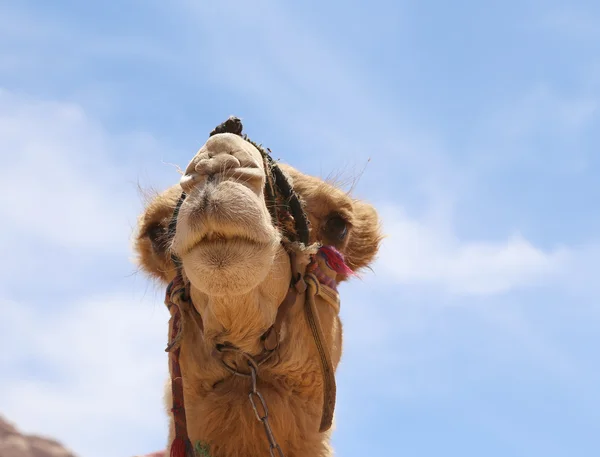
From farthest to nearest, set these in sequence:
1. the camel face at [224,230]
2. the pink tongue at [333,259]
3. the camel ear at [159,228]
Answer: the camel ear at [159,228] < the pink tongue at [333,259] < the camel face at [224,230]

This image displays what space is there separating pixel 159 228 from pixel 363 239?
1.21 metres

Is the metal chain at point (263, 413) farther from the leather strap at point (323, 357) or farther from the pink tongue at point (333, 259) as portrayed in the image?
the pink tongue at point (333, 259)

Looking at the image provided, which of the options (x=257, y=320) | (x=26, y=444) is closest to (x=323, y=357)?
(x=257, y=320)

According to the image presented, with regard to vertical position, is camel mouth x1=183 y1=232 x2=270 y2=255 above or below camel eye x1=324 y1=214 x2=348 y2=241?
below

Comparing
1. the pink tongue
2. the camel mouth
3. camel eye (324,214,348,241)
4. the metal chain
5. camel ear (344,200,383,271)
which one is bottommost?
the metal chain

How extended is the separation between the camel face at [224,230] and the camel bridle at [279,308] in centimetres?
Answer: 52

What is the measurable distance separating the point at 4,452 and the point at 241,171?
2.65 meters

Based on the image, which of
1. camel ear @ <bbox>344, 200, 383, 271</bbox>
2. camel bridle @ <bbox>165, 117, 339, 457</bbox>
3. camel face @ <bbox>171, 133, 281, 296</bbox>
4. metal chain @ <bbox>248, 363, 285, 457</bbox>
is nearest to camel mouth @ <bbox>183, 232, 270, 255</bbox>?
camel face @ <bbox>171, 133, 281, 296</bbox>

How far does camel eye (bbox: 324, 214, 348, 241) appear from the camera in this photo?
4.62m

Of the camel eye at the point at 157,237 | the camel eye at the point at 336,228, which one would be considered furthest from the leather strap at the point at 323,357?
the camel eye at the point at 157,237

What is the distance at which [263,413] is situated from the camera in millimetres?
3949

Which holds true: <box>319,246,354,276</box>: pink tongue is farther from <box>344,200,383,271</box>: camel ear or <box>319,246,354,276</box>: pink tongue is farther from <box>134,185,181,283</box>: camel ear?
A: <box>134,185,181,283</box>: camel ear

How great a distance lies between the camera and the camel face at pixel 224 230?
3.36 meters

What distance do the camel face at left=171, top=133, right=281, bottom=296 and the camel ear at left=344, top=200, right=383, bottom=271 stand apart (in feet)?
4.70
